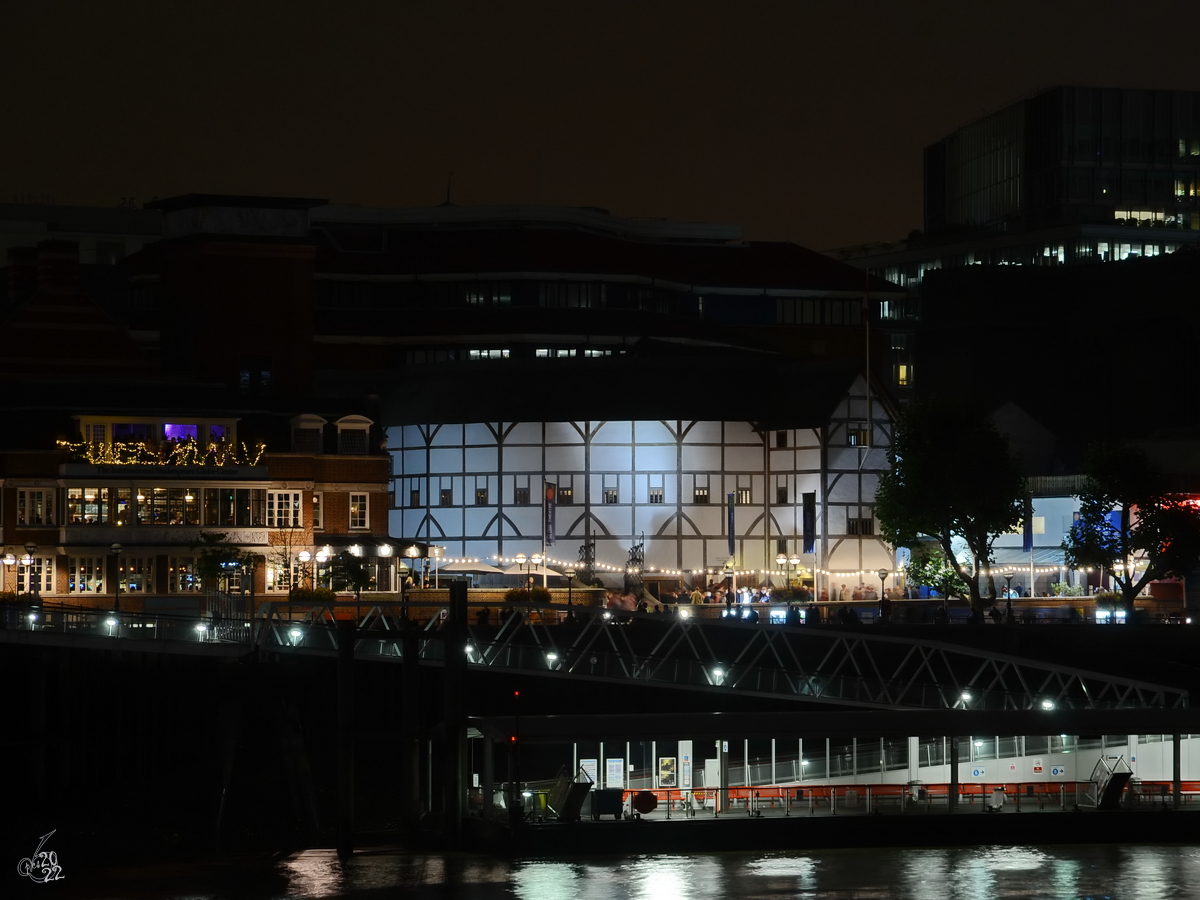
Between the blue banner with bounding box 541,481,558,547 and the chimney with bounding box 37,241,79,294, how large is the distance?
24.4 metres

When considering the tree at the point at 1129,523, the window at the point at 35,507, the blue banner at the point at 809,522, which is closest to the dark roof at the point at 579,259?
the blue banner at the point at 809,522

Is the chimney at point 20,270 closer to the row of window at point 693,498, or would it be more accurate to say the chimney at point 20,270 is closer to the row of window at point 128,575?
the row of window at point 128,575

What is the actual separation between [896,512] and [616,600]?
1475cm

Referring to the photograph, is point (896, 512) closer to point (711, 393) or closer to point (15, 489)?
point (711, 393)

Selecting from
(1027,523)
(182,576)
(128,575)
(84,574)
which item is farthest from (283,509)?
(1027,523)

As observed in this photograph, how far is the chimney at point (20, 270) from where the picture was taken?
112m

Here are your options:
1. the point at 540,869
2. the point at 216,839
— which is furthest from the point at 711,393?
the point at 540,869

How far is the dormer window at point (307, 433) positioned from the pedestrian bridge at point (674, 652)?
77.6 ft

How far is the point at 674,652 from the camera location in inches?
2825

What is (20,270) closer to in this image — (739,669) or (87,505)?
(87,505)

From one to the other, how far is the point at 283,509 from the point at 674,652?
1123 inches

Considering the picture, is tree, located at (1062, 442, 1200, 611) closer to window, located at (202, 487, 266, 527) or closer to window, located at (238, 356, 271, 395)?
window, located at (202, 487, 266, 527)

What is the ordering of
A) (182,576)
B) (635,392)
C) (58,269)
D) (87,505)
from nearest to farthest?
(182,576)
(87,505)
(635,392)
(58,269)

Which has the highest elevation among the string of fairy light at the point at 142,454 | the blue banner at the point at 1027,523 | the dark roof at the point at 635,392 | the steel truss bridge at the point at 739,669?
the dark roof at the point at 635,392
